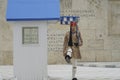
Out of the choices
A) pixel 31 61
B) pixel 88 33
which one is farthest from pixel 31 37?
pixel 88 33

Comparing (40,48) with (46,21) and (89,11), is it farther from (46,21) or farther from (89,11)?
(89,11)

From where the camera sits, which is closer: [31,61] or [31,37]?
[31,61]

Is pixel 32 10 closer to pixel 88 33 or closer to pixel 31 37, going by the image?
pixel 31 37

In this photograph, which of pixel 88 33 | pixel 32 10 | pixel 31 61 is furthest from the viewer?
pixel 88 33

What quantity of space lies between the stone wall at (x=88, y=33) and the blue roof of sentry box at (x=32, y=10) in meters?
9.78

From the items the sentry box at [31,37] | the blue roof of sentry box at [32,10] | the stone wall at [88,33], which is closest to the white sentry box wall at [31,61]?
the sentry box at [31,37]

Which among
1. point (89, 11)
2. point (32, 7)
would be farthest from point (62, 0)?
point (32, 7)

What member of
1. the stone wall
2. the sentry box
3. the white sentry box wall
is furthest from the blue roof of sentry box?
the stone wall

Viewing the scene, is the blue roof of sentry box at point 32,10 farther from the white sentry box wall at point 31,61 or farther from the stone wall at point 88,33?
the stone wall at point 88,33

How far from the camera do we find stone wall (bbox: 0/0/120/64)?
22547 mm

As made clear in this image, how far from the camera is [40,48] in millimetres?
12508

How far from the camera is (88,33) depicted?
2267cm

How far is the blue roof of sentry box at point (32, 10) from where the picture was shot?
12406 mm

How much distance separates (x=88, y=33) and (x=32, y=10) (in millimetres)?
10311
